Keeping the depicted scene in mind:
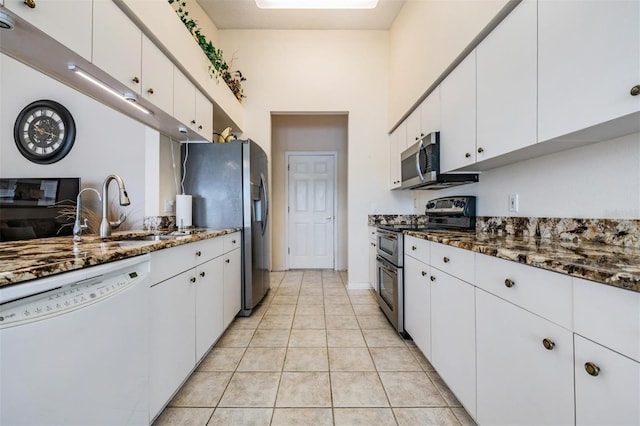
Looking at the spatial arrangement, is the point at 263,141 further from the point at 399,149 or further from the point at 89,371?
the point at 89,371

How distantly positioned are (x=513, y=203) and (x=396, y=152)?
67.4 inches

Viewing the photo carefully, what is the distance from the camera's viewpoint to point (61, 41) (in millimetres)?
1052

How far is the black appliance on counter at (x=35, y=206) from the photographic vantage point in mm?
1981

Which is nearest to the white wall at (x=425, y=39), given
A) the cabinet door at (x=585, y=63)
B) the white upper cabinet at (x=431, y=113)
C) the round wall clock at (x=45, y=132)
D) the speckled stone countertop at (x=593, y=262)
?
the white upper cabinet at (x=431, y=113)

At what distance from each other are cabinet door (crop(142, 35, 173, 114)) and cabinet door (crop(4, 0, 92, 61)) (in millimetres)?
399

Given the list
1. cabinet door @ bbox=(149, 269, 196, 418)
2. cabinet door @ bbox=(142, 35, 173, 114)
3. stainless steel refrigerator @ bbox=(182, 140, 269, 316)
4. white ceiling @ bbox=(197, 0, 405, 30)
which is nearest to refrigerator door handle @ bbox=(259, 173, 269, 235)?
stainless steel refrigerator @ bbox=(182, 140, 269, 316)

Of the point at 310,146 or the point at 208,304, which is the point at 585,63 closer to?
the point at 208,304

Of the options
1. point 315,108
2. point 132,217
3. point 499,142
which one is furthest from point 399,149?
point 132,217

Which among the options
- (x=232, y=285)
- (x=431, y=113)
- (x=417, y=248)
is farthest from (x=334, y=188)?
(x=417, y=248)

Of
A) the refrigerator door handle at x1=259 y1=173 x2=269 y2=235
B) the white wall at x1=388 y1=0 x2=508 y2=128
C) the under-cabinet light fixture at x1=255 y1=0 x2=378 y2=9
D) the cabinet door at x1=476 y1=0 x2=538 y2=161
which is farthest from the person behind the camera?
the refrigerator door handle at x1=259 y1=173 x2=269 y2=235

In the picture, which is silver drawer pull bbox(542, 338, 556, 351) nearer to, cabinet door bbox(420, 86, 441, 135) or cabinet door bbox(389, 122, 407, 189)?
cabinet door bbox(420, 86, 441, 135)

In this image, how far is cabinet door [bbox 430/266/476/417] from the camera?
1179 mm

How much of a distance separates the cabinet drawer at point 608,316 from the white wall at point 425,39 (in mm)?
1418

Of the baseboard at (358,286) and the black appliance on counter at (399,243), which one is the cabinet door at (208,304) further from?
the baseboard at (358,286)
